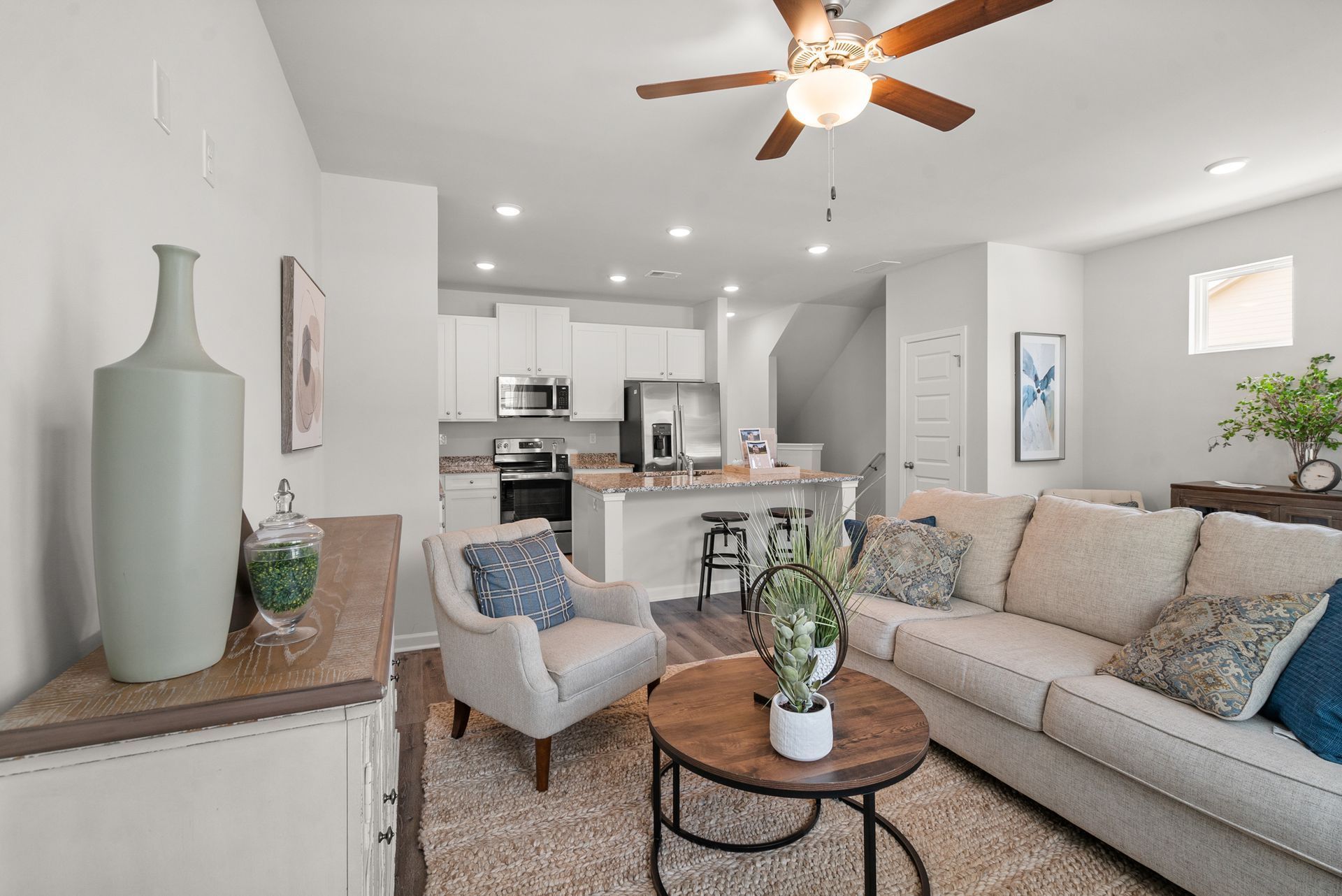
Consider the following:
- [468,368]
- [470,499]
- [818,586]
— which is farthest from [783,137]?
[470,499]

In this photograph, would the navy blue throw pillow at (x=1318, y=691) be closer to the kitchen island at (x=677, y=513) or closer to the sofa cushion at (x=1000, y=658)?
the sofa cushion at (x=1000, y=658)

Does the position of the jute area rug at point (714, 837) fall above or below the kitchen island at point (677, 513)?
below

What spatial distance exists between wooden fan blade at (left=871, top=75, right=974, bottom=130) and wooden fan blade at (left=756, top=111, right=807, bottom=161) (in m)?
0.28

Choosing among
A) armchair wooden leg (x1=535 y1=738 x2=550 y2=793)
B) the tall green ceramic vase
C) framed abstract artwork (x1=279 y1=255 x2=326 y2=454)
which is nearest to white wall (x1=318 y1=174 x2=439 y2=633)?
framed abstract artwork (x1=279 y1=255 x2=326 y2=454)

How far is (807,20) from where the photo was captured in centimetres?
179

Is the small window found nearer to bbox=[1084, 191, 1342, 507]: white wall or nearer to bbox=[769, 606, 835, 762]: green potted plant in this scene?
bbox=[1084, 191, 1342, 507]: white wall

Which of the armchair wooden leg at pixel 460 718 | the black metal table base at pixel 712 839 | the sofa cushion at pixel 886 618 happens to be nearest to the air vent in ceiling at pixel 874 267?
the sofa cushion at pixel 886 618

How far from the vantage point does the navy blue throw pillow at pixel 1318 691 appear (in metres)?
1.45

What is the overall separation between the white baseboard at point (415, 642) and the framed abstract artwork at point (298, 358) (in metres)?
1.22

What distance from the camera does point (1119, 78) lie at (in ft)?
8.30

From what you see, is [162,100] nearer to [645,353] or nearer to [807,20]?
[807,20]

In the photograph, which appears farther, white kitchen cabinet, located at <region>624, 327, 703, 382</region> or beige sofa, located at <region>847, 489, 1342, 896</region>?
white kitchen cabinet, located at <region>624, 327, 703, 382</region>

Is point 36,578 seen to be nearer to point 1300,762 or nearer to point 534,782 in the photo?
point 534,782

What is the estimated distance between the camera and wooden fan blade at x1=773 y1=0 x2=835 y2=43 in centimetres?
171
